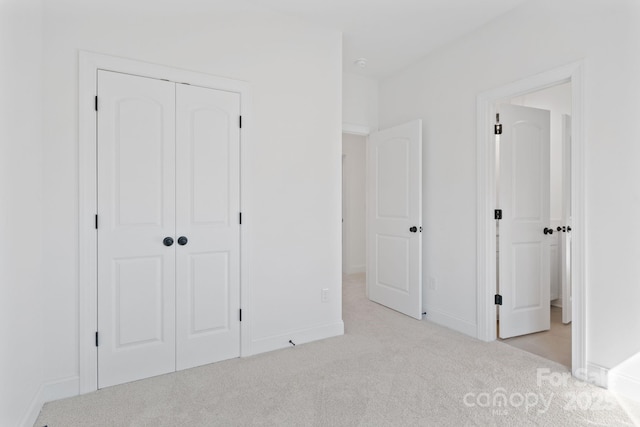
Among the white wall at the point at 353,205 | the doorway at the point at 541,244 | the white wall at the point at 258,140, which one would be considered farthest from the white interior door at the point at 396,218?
the white wall at the point at 353,205

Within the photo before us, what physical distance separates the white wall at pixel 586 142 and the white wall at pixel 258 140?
1.08 m

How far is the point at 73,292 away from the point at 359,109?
327 cm

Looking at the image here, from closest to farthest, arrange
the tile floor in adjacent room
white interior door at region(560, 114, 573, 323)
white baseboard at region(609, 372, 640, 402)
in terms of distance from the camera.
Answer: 1. white baseboard at region(609, 372, 640, 402)
2. the tile floor in adjacent room
3. white interior door at region(560, 114, 573, 323)

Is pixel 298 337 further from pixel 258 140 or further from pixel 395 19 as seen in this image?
pixel 395 19

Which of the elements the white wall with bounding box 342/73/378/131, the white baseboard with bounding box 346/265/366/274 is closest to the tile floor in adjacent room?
the white wall with bounding box 342/73/378/131

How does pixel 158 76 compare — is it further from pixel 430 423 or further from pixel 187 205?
pixel 430 423

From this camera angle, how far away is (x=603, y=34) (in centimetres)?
213

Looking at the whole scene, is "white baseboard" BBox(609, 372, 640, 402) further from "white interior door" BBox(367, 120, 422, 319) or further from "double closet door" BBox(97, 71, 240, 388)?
"double closet door" BBox(97, 71, 240, 388)

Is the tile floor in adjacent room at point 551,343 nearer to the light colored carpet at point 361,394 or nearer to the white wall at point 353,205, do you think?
the light colored carpet at point 361,394

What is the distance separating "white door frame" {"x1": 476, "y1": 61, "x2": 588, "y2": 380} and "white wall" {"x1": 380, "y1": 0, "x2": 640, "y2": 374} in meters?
0.04

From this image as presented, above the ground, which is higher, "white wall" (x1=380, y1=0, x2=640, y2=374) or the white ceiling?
the white ceiling

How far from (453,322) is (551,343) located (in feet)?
2.58

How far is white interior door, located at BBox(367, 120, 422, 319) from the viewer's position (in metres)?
3.49

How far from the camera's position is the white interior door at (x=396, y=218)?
11.5 feet
